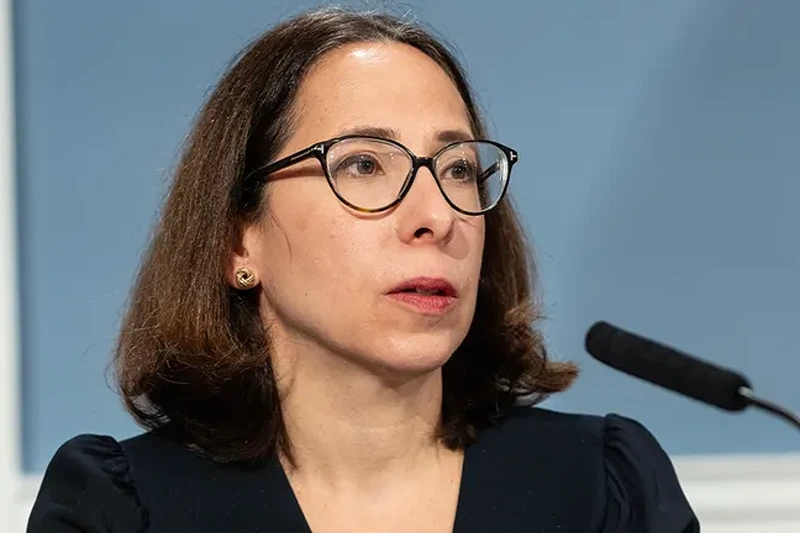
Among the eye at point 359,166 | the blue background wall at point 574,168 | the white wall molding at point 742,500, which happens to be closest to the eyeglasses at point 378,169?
the eye at point 359,166

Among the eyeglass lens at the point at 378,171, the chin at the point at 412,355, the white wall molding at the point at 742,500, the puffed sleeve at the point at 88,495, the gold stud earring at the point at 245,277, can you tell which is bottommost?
the white wall molding at the point at 742,500

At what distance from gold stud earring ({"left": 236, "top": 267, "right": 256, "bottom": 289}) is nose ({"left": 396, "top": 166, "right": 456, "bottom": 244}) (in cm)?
20

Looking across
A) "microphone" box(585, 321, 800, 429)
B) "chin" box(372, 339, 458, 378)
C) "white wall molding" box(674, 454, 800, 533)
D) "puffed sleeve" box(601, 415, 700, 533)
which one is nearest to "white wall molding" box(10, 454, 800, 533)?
"white wall molding" box(674, 454, 800, 533)

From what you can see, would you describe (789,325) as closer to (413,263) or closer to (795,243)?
(795,243)

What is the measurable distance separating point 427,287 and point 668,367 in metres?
0.35

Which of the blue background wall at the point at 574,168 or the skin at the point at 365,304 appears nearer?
the skin at the point at 365,304

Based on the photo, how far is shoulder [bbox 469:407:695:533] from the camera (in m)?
1.23

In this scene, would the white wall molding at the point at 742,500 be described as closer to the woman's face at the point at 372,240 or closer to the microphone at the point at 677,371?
the woman's face at the point at 372,240

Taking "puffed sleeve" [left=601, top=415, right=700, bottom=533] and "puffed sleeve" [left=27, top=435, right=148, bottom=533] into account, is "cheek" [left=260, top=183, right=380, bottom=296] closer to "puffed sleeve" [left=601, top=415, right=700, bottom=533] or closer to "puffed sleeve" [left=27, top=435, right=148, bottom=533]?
"puffed sleeve" [left=27, top=435, right=148, bottom=533]

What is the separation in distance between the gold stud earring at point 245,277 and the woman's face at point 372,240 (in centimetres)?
1

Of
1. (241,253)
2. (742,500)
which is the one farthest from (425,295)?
(742,500)

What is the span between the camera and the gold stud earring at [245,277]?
4.06ft

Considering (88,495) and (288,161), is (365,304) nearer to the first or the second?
(288,161)

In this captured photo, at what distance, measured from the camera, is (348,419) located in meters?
1.20
